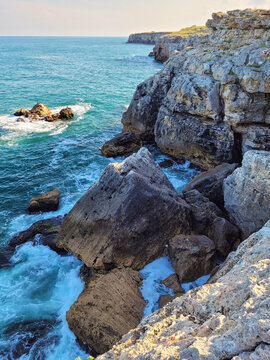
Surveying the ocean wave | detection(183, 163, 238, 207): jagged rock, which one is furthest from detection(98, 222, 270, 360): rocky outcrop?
the ocean wave

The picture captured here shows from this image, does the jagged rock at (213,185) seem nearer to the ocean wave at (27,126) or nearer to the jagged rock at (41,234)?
the jagged rock at (41,234)

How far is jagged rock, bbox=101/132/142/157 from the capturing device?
27828mm

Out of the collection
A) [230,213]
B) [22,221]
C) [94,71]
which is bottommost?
[22,221]

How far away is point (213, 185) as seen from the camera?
18.4 meters

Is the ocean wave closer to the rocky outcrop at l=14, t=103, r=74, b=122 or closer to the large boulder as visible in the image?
the rocky outcrop at l=14, t=103, r=74, b=122

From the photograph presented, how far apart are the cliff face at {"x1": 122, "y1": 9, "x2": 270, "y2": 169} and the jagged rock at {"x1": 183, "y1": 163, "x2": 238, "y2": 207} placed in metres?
4.02

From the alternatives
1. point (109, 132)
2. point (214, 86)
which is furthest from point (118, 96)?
point (214, 86)

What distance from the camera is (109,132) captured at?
35125 mm

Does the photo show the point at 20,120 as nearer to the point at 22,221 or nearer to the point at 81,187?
the point at 81,187

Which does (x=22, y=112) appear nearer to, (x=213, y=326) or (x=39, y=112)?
(x=39, y=112)

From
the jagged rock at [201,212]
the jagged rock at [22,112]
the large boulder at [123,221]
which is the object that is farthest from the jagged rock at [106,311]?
the jagged rock at [22,112]

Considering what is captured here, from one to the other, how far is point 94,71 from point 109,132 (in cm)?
5058

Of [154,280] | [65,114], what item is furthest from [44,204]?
[65,114]

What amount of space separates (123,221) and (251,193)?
719cm
